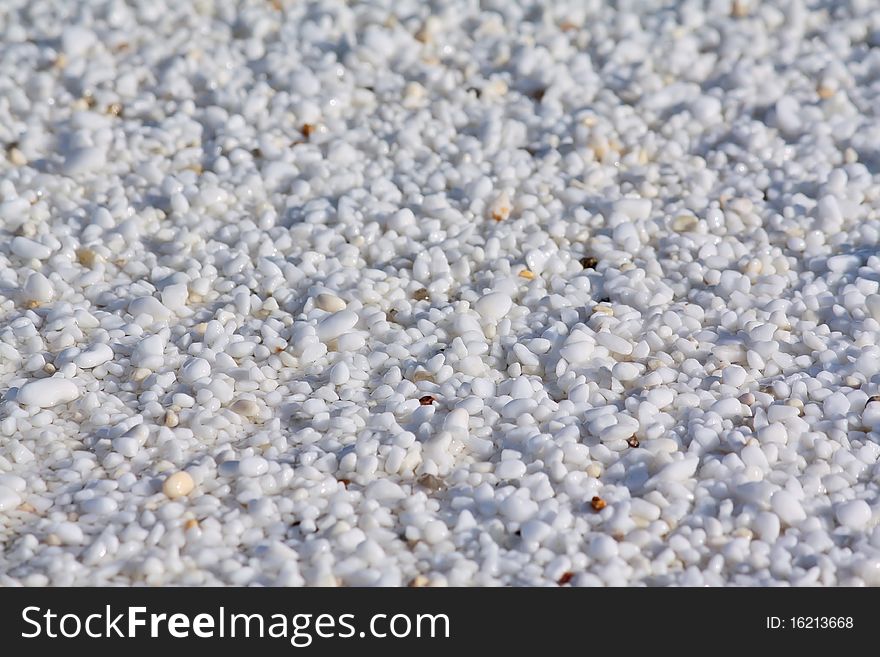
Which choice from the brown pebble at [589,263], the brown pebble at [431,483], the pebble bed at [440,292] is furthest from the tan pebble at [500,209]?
the brown pebble at [431,483]

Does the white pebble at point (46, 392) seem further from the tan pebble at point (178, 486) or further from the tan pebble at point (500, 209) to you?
the tan pebble at point (500, 209)

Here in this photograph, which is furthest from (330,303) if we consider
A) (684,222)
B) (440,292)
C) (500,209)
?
(684,222)

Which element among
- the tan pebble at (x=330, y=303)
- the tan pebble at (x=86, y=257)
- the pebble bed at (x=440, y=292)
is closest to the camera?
the pebble bed at (x=440, y=292)

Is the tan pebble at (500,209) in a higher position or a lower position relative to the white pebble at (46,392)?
higher

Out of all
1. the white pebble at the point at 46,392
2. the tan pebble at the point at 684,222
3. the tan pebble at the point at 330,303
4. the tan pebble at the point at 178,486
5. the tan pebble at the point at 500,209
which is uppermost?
the tan pebble at the point at 500,209

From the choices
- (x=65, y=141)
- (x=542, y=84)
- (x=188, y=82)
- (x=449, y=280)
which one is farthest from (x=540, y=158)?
(x=65, y=141)

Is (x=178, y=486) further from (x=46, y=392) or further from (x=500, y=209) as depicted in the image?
(x=500, y=209)

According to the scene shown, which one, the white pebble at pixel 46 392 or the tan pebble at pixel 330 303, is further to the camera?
the tan pebble at pixel 330 303

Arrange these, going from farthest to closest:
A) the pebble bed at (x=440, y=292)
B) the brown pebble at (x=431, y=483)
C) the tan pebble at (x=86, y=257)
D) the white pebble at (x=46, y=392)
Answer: the tan pebble at (x=86, y=257) < the white pebble at (x=46, y=392) < the brown pebble at (x=431, y=483) < the pebble bed at (x=440, y=292)

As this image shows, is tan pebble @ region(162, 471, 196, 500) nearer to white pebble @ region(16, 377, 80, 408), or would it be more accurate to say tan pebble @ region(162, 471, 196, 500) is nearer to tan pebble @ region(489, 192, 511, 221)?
white pebble @ region(16, 377, 80, 408)
